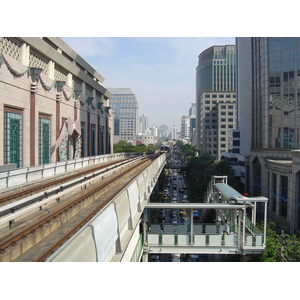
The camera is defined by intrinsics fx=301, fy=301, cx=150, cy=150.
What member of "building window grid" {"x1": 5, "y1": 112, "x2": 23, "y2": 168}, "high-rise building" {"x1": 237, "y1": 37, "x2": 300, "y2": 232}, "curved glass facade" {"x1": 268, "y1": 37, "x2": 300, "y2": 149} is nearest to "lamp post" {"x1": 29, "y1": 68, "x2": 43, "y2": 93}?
"building window grid" {"x1": 5, "y1": 112, "x2": 23, "y2": 168}

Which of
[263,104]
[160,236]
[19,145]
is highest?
[263,104]

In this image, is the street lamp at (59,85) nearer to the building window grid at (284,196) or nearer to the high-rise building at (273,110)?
the high-rise building at (273,110)

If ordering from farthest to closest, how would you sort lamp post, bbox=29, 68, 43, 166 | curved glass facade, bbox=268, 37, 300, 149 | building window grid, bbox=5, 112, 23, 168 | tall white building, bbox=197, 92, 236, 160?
tall white building, bbox=197, 92, 236, 160 → curved glass facade, bbox=268, 37, 300, 149 → lamp post, bbox=29, 68, 43, 166 → building window grid, bbox=5, 112, 23, 168

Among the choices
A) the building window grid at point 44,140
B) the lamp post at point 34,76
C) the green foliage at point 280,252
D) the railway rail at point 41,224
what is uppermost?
the lamp post at point 34,76

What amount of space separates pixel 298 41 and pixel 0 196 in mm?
35942

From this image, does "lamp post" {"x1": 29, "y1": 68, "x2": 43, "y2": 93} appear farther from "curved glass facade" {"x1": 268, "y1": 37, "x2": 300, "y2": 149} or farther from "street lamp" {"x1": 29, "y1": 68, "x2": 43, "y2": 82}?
"curved glass facade" {"x1": 268, "y1": 37, "x2": 300, "y2": 149}

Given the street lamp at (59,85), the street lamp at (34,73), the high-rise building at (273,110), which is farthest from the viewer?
the high-rise building at (273,110)

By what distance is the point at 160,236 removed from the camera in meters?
15.6

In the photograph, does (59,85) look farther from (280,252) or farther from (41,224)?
(280,252)

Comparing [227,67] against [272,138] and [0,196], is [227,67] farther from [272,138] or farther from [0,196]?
[0,196]

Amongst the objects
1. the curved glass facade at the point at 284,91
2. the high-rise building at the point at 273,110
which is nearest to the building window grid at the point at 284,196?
the high-rise building at the point at 273,110

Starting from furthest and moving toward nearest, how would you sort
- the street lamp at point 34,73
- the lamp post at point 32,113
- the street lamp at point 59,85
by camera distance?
the street lamp at point 59,85
the lamp post at point 32,113
the street lamp at point 34,73
